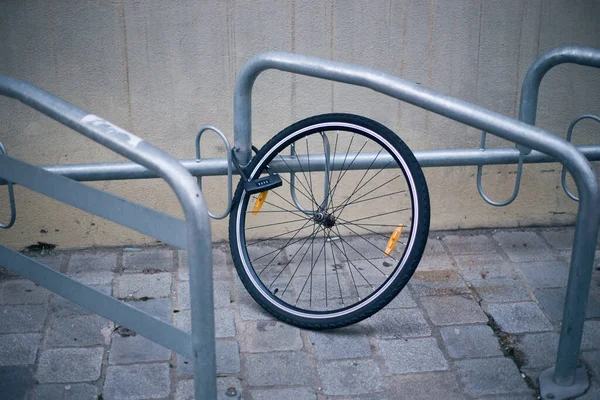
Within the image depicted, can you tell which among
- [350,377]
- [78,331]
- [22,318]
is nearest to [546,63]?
[350,377]

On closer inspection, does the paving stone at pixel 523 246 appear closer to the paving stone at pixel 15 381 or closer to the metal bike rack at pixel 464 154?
the metal bike rack at pixel 464 154

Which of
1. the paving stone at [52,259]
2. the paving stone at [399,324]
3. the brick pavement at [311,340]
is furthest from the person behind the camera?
the paving stone at [52,259]

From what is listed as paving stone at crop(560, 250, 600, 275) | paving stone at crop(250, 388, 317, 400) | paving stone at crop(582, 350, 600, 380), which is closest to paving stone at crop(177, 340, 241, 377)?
paving stone at crop(250, 388, 317, 400)

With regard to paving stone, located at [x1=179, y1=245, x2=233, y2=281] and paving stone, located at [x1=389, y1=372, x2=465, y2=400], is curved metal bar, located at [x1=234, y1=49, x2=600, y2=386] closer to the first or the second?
paving stone, located at [x1=389, y1=372, x2=465, y2=400]

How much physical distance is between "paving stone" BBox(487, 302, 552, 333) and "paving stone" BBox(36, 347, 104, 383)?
1.80 m

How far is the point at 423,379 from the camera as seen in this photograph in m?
2.96

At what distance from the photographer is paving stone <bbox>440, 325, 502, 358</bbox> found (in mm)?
3115

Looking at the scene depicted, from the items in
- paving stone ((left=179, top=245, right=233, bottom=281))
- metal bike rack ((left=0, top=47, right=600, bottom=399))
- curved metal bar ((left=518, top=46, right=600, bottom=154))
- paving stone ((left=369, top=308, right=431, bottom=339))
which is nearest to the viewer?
metal bike rack ((left=0, top=47, right=600, bottom=399))

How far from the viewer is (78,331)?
326cm

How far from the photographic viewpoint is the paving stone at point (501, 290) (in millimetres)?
3525

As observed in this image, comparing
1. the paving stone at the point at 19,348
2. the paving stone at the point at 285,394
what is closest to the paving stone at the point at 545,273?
the paving stone at the point at 285,394

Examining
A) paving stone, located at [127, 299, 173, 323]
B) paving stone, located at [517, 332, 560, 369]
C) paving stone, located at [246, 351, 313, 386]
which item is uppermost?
paving stone, located at [517, 332, 560, 369]

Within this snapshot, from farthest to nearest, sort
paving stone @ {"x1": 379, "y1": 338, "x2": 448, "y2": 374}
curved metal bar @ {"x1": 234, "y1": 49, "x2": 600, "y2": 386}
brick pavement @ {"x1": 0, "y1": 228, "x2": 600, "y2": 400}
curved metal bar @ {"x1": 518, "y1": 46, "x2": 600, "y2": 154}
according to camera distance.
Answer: paving stone @ {"x1": 379, "y1": 338, "x2": 448, "y2": 374}
brick pavement @ {"x1": 0, "y1": 228, "x2": 600, "y2": 400}
curved metal bar @ {"x1": 518, "y1": 46, "x2": 600, "y2": 154}
curved metal bar @ {"x1": 234, "y1": 49, "x2": 600, "y2": 386}

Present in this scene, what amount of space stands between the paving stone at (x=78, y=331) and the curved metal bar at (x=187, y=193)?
120cm
